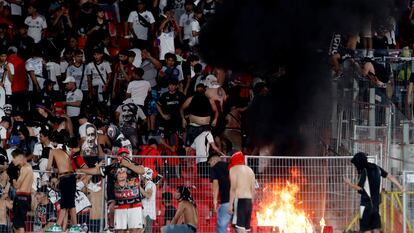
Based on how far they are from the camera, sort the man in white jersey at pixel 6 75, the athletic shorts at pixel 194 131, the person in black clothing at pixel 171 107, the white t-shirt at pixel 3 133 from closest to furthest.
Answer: the athletic shorts at pixel 194 131
the white t-shirt at pixel 3 133
the person in black clothing at pixel 171 107
the man in white jersey at pixel 6 75

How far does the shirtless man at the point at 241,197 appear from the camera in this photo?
20562 mm

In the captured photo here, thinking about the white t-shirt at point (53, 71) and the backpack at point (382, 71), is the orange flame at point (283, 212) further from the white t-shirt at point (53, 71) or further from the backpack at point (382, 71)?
the white t-shirt at point (53, 71)

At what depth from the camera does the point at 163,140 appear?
948 inches

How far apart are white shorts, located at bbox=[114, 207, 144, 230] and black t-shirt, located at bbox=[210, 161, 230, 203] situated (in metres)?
1.37

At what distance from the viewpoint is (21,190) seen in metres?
21.1

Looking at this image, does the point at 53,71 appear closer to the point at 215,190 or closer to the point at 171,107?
the point at 171,107

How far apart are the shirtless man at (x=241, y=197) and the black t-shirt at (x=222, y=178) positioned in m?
0.29

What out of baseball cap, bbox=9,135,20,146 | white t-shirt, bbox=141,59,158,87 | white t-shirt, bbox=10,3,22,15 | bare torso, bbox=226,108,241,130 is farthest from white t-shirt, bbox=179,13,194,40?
baseball cap, bbox=9,135,20,146

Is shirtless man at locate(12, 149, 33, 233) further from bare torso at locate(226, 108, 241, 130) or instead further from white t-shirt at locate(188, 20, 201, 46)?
white t-shirt at locate(188, 20, 201, 46)

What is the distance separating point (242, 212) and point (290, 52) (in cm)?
492

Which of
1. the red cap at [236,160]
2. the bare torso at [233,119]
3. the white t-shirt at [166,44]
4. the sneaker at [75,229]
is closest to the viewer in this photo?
the red cap at [236,160]

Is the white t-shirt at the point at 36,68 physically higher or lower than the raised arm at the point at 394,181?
higher

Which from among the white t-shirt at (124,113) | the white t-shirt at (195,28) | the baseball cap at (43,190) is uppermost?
the white t-shirt at (195,28)

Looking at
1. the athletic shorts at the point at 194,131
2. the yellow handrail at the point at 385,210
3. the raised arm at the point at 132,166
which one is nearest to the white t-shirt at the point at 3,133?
the athletic shorts at the point at 194,131
